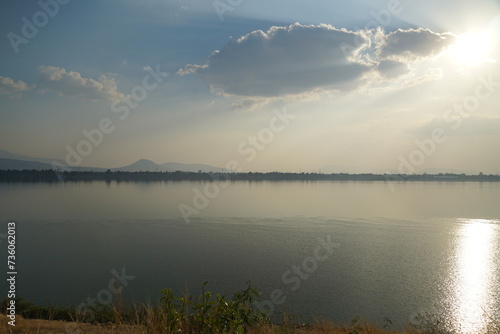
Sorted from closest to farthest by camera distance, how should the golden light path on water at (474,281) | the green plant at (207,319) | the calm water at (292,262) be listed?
the green plant at (207,319), the golden light path on water at (474,281), the calm water at (292,262)

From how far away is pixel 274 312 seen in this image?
36.3 feet

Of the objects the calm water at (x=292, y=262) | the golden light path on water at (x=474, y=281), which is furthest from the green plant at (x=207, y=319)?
the golden light path on water at (x=474, y=281)

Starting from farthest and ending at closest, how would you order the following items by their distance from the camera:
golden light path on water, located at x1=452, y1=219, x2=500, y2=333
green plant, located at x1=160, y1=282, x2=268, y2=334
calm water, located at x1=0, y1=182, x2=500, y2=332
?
calm water, located at x1=0, y1=182, x2=500, y2=332 → golden light path on water, located at x1=452, y1=219, x2=500, y2=333 → green plant, located at x1=160, y1=282, x2=268, y2=334

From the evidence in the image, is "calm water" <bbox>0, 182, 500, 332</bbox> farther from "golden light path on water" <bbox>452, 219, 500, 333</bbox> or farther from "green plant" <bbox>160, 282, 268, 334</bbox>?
"green plant" <bbox>160, 282, 268, 334</bbox>

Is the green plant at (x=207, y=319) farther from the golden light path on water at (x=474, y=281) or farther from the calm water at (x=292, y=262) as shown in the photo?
the golden light path on water at (x=474, y=281)

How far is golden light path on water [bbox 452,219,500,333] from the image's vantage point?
450 inches

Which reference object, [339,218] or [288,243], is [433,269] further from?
[339,218]

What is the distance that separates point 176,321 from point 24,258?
17.0 meters

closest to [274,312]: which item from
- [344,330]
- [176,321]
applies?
[344,330]

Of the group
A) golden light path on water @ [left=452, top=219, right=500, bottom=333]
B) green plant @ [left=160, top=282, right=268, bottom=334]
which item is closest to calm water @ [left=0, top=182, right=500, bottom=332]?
golden light path on water @ [left=452, top=219, right=500, bottom=333]

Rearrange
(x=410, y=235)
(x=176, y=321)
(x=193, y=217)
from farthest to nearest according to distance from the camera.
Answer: (x=193, y=217) → (x=410, y=235) → (x=176, y=321)

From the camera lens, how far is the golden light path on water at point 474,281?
450 inches

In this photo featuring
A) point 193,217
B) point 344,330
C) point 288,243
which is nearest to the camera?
point 344,330

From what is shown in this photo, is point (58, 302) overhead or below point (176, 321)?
below
